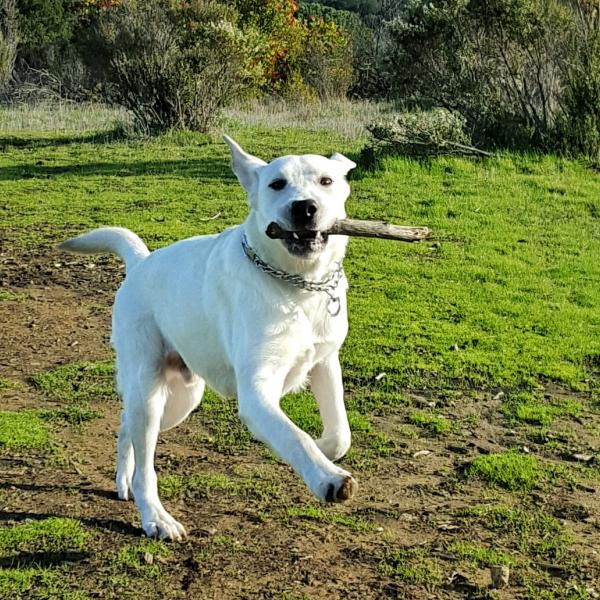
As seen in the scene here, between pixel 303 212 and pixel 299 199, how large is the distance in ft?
0.20

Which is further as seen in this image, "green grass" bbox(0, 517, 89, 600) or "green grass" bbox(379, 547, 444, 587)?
"green grass" bbox(379, 547, 444, 587)

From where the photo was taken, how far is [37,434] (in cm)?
Result: 617

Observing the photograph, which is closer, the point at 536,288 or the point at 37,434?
the point at 37,434

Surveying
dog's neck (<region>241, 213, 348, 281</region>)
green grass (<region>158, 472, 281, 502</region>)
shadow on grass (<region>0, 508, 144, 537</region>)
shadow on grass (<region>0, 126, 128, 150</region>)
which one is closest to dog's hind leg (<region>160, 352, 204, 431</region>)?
green grass (<region>158, 472, 281, 502</region>)

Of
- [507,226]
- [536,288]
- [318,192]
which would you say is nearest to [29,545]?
[318,192]

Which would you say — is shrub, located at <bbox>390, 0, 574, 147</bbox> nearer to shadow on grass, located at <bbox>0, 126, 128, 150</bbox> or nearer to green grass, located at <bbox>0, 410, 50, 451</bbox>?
shadow on grass, located at <bbox>0, 126, 128, 150</bbox>

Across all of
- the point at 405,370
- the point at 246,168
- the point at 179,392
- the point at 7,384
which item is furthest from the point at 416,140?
the point at 246,168

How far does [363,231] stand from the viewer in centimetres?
471

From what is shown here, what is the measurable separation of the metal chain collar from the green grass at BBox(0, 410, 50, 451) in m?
2.20

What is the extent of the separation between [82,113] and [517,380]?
18.9m

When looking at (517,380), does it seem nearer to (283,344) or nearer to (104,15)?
(283,344)

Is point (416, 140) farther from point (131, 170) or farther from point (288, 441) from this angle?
point (288, 441)

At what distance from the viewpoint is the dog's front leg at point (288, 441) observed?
3541mm

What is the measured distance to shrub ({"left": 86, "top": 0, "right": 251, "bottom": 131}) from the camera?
64.2 ft
